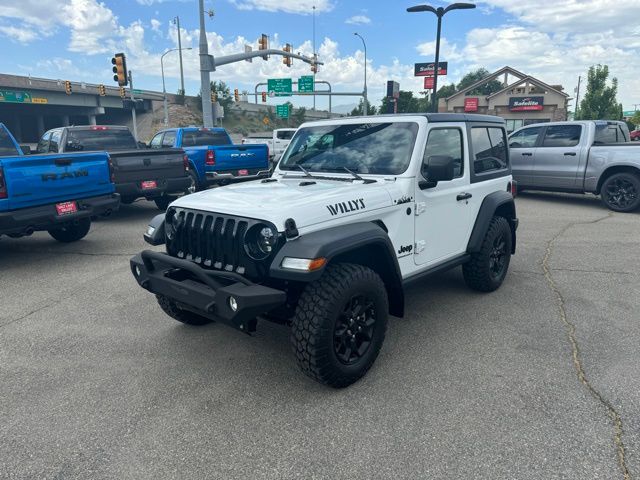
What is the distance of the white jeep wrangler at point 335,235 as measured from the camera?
9.46ft

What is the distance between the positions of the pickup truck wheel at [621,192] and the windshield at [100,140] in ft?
34.3

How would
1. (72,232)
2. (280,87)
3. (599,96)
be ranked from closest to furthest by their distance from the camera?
1. (72,232)
2. (599,96)
3. (280,87)

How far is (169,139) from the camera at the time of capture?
1198 cm

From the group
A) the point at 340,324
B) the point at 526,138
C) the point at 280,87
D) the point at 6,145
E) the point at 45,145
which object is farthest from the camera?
the point at 280,87

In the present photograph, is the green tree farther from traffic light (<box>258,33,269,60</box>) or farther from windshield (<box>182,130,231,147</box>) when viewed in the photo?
windshield (<box>182,130,231,147</box>)

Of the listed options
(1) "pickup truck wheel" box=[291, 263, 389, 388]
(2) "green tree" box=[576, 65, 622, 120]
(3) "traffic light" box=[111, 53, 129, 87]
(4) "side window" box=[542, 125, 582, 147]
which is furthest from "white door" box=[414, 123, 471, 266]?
(2) "green tree" box=[576, 65, 622, 120]

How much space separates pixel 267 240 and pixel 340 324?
0.75 metres

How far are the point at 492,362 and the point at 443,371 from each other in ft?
1.39

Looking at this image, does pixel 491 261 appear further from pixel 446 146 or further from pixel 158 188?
pixel 158 188

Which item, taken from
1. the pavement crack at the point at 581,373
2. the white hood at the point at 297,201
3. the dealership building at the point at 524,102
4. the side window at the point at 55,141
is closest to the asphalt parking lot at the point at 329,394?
the pavement crack at the point at 581,373

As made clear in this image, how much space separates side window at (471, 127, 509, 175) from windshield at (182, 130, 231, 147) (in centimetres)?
831

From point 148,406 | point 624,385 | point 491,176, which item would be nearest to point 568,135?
point 491,176

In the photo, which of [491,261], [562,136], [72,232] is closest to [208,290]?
[491,261]

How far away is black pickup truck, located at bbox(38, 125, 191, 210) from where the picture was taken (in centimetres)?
852
